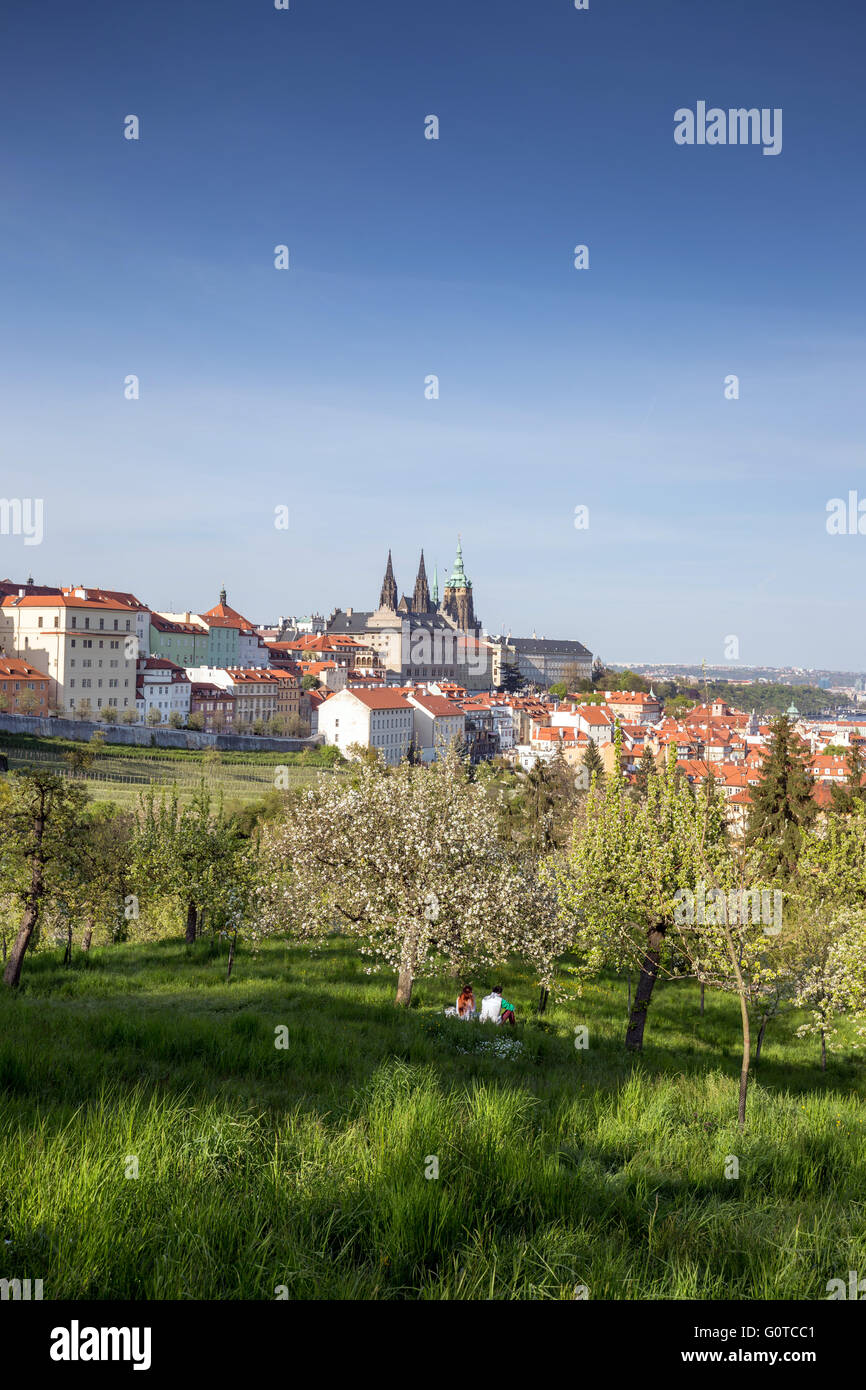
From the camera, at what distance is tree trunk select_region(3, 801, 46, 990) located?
738 inches

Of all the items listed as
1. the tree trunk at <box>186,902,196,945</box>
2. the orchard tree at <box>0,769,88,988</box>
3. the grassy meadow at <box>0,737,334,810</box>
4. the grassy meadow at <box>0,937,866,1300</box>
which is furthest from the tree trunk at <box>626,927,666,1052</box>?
the grassy meadow at <box>0,737,334,810</box>

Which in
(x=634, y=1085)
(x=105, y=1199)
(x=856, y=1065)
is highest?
(x=105, y=1199)

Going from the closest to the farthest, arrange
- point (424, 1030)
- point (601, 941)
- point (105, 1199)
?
1. point (105, 1199)
2. point (424, 1030)
3. point (601, 941)

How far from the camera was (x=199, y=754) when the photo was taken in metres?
107

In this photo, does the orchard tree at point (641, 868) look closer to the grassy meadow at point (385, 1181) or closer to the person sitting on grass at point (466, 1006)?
the person sitting on grass at point (466, 1006)

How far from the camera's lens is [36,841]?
65.9ft

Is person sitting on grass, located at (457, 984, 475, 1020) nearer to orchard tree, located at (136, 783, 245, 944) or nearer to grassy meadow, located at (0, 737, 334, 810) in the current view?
orchard tree, located at (136, 783, 245, 944)

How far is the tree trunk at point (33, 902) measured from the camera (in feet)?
61.5

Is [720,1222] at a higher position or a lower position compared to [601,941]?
higher

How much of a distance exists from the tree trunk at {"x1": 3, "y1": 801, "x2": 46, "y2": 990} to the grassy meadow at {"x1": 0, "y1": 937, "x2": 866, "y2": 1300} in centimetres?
1133

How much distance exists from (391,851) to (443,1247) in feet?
49.1

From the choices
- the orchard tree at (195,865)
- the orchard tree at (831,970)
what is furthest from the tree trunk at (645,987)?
the orchard tree at (195,865)
